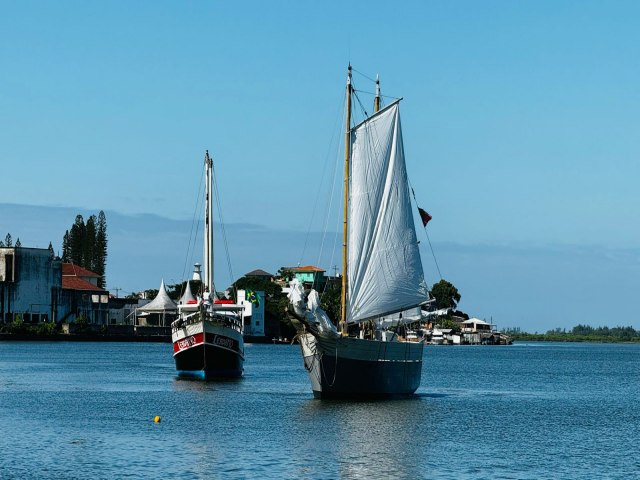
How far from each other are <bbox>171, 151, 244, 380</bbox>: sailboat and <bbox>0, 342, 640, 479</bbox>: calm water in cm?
183

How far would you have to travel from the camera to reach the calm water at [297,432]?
120 feet

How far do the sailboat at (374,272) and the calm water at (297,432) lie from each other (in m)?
1.28

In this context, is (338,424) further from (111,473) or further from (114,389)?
(114,389)

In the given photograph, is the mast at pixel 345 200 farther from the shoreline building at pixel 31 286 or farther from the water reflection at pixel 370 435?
the shoreline building at pixel 31 286

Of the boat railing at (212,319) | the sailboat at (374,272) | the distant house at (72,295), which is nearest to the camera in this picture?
the sailboat at (374,272)

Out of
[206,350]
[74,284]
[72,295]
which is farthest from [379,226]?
[74,284]

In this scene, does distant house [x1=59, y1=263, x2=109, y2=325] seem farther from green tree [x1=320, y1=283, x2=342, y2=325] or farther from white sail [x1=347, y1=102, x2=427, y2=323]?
white sail [x1=347, y1=102, x2=427, y2=323]

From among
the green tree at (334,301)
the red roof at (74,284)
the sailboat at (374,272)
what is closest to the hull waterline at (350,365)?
the sailboat at (374,272)

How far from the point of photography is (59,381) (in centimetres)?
7625

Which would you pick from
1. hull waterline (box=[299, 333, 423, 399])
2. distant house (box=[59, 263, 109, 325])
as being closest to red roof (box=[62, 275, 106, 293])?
distant house (box=[59, 263, 109, 325])

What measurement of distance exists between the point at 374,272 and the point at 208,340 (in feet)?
58.7

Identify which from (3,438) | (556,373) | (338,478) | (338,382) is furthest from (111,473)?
(556,373)

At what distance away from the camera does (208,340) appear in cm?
7306

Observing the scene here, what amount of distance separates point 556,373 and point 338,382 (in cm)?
5688
